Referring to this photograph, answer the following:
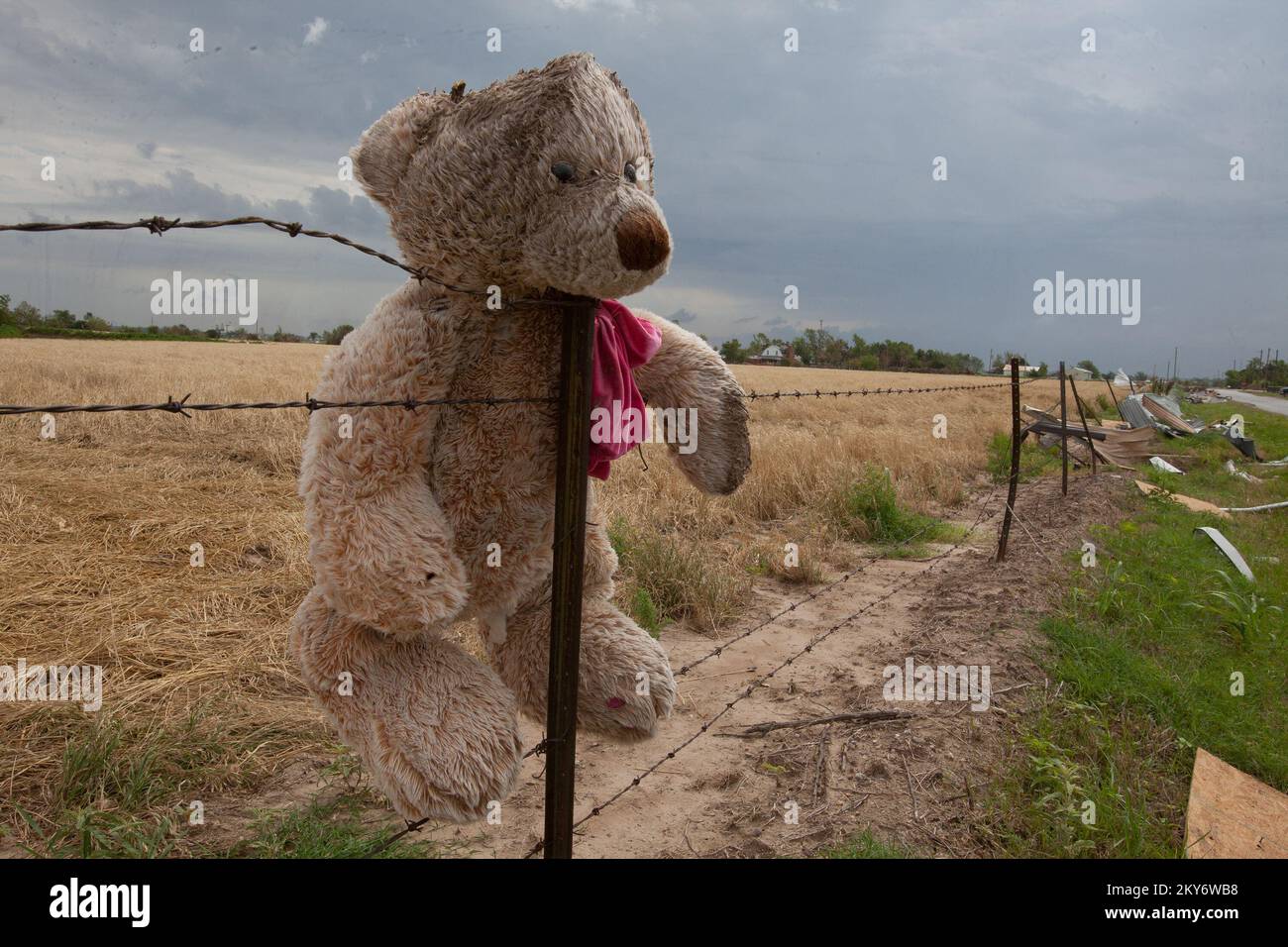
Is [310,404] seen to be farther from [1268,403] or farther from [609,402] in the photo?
[1268,403]

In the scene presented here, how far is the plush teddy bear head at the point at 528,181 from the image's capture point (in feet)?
4.87

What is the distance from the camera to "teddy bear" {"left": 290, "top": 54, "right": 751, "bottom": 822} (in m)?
1.51

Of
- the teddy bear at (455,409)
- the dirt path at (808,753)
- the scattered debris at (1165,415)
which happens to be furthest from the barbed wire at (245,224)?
the scattered debris at (1165,415)

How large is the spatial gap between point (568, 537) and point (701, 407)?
0.60 metres

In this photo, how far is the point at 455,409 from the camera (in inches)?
67.2

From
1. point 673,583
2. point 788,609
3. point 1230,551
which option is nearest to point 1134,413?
point 1230,551

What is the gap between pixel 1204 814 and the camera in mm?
2803

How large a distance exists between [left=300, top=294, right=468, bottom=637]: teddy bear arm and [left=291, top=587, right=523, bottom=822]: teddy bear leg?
0.33ft

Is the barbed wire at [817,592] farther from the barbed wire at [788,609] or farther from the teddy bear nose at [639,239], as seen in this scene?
→ the teddy bear nose at [639,239]

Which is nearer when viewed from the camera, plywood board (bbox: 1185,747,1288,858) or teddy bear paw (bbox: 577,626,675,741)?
teddy bear paw (bbox: 577,626,675,741)

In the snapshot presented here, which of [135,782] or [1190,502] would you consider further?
[1190,502]

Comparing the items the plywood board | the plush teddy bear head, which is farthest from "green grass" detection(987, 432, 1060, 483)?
the plush teddy bear head

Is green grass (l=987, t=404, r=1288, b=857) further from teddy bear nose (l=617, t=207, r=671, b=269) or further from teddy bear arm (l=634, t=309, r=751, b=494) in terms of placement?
teddy bear nose (l=617, t=207, r=671, b=269)
